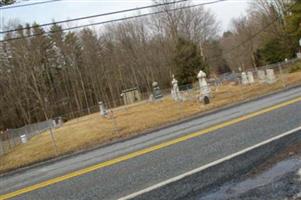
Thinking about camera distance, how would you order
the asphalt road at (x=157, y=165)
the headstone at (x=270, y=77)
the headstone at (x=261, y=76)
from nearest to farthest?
1. the asphalt road at (x=157, y=165)
2. the headstone at (x=270, y=77)
3. the headstone at (x=261, y=76)

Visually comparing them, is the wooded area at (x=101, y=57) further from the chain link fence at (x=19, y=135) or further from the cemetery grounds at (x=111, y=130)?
the cemetery grounds at (x=111, y=130)

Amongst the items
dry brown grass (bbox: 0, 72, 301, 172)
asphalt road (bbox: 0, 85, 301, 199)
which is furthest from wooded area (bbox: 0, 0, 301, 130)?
asphalt road (bbox: 0, 85, 301, 199)

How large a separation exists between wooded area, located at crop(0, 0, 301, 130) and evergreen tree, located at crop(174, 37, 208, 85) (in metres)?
6.59

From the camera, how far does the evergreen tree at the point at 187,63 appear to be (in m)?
54.1

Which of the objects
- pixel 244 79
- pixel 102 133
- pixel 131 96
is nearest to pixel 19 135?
pixel 102 133

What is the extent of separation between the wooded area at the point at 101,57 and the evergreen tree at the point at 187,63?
6.59 metres

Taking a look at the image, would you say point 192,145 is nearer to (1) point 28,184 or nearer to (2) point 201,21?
(1) point 28,184

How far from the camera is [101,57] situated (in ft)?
234

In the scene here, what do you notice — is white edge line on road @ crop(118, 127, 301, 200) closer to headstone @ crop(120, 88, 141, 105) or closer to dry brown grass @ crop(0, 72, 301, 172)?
dry brown grass @ crop(0, 72, 301, 172)

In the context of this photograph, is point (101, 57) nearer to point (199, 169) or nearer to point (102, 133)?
point (102, 133)

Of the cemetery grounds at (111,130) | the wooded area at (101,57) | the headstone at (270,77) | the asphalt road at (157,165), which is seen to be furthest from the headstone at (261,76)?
the asphalt road at (157,165)

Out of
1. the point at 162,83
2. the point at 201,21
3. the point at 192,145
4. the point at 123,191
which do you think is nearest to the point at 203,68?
the point at 162,83

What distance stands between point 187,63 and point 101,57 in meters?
21.3

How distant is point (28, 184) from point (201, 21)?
70.0m
